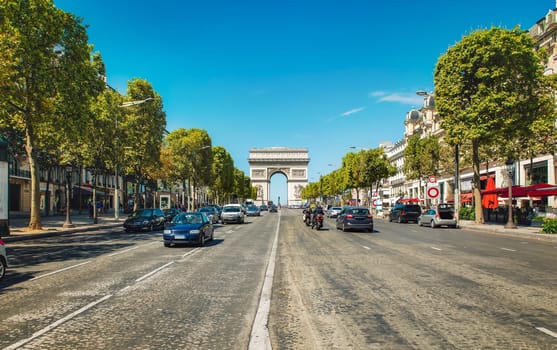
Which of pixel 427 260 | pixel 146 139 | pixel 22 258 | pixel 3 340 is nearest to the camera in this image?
pixel 3 340

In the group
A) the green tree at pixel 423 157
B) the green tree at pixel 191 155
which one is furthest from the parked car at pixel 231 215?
the green tree at pixel 191 155

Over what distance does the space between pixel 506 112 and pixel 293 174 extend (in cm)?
12074

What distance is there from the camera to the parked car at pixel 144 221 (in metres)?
30.0

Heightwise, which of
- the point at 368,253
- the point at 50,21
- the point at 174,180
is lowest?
the point at 368,253

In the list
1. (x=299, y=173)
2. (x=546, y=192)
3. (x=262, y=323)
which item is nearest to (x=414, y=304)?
(x=262, y=323)

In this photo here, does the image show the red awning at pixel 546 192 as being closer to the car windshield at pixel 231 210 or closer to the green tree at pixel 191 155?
the car windshield at pixel 231 210

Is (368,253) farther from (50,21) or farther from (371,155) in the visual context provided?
(371,155)

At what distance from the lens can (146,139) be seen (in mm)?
48625

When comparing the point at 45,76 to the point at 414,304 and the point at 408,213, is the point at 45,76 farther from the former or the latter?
the point at 408,213

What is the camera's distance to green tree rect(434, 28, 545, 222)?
31500mm

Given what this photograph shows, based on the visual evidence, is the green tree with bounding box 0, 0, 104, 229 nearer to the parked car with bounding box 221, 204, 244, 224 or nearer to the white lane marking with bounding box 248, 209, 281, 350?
the parked car with bounding box 221, 204, 244, 224

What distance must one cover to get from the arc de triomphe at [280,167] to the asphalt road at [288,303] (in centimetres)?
13694

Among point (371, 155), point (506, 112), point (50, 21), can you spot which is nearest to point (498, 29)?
point (506, 112)

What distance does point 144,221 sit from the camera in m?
30.5
